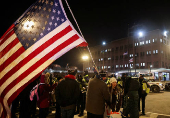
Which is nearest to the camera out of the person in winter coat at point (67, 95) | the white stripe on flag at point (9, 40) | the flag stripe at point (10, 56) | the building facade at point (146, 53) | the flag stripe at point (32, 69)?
the flag stripe at point (32, 69)

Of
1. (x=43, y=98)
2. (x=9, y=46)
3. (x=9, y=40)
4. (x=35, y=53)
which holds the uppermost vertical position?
(x=9, y=40)

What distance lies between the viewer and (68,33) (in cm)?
395

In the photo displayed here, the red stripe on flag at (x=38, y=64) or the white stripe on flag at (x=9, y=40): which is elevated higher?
the white stripe on flag at (x=9, y=40)

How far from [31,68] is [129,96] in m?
4.32

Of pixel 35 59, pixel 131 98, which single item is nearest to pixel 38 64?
pixel 35 59

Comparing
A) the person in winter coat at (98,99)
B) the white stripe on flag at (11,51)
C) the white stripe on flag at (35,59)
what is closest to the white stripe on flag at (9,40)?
the white stripe on flag at (11,51)

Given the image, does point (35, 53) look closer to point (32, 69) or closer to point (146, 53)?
point (32, 69)

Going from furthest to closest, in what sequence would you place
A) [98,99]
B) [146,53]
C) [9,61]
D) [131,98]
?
[146,53]
[131,98]
[98,99]
[9,61]

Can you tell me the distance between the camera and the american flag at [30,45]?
345 centimetres

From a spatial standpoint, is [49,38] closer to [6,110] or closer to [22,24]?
[22,24]

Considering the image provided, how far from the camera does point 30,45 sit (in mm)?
3619

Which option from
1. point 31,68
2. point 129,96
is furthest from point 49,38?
point 129,96

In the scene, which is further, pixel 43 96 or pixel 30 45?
pixel 43 96

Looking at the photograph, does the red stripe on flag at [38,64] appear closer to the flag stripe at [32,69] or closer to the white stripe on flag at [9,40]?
the flag stripe at [32,69]
